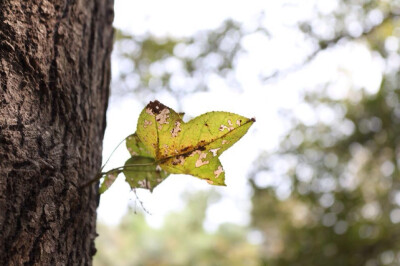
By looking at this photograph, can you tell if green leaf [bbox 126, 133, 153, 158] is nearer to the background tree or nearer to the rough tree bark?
the rough tree bark

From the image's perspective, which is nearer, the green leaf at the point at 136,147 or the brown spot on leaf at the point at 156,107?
the brown spot on leaf at the point at 156,107

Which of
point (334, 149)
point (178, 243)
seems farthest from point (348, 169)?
point (178, 243)

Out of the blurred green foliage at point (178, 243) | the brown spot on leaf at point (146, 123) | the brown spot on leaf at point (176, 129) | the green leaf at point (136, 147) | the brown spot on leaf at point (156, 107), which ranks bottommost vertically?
the brown spot on leaf at point (176, 129)

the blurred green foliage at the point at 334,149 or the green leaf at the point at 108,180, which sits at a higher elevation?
the blurred green foliage at the point at 334,149

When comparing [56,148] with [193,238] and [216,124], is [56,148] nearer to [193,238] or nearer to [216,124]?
[216,124]

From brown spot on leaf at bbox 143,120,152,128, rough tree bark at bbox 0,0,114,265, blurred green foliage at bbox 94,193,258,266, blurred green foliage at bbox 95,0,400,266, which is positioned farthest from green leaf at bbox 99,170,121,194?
blurred green foliage at bbox 94,193,258,266

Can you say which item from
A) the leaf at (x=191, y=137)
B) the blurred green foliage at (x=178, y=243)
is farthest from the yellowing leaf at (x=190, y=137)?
the blurred green foliage at (x=178, y=243)

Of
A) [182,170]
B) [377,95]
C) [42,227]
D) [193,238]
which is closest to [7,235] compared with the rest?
[42,227]

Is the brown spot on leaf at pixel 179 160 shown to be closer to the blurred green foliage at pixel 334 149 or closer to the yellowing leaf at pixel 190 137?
the yellowing leaf at pixel 190 137
